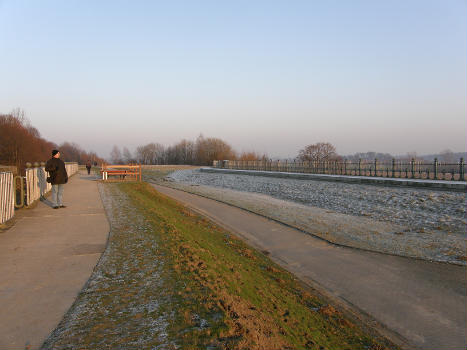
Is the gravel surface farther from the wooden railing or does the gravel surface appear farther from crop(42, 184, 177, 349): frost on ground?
the wooden railing

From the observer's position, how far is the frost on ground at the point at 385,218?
10.3 metres

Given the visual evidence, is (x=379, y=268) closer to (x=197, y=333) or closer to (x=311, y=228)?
(x=311, y=228)

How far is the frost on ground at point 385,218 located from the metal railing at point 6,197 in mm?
9649

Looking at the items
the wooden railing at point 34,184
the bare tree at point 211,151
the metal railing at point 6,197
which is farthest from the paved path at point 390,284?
the bare tree at point 211,151

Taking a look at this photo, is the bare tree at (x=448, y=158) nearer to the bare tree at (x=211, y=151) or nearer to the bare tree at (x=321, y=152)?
the bare tree at (x=321, y=152)

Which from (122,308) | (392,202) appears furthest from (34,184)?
(392,202)

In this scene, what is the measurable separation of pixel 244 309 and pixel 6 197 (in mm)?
7625

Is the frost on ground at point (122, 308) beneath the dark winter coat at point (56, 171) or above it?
beneath

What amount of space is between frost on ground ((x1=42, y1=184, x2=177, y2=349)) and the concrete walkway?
184 mm

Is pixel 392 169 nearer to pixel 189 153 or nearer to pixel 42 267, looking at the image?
pixel 42 267

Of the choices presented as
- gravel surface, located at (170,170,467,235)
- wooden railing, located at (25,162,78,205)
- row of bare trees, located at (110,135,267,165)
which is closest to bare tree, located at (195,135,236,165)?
row of bare trees, located at (110,135,267,165)

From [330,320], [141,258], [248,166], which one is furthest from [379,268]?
[248,166]

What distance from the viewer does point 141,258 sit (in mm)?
5980

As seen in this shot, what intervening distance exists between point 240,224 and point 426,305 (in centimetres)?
814
